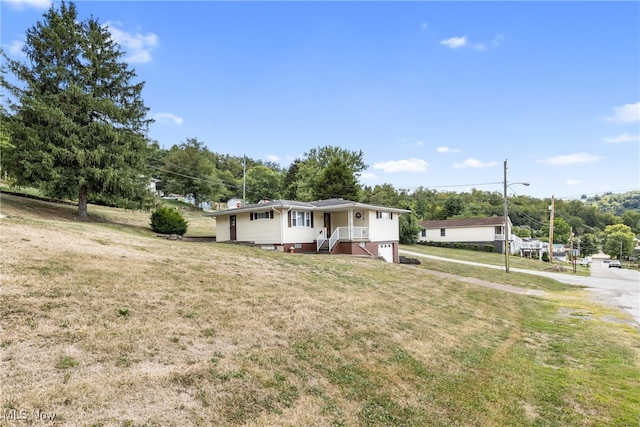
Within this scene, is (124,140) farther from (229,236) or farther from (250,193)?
(250,193)

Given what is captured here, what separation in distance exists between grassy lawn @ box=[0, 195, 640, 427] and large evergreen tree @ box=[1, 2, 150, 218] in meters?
11.0

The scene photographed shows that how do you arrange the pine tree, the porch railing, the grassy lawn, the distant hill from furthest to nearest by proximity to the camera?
the distant hill, the pine tree, the porch railing, the grassy lawn

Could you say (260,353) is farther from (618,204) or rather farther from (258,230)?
(618,204)

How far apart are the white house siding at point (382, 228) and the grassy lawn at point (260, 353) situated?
1303cm

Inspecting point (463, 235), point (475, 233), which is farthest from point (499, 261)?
point (463, 235)

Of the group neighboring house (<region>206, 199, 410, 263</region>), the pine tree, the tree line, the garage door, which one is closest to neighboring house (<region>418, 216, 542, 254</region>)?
the pine tree

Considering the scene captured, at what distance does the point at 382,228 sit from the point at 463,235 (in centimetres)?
2960

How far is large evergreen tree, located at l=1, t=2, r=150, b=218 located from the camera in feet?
65.3

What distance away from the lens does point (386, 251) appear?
25.9 m

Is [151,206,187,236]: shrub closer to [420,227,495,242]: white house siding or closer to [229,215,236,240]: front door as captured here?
[229,215,236,240]: front door

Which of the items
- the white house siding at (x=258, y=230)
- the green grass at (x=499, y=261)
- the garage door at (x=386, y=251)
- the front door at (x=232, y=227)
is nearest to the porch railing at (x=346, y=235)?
the garage door at (x=386, y=251)

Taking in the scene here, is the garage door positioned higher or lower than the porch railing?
lower

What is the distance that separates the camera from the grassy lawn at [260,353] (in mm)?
3996

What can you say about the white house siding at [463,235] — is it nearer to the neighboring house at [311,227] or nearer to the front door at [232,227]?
the neighboring house at [311,227]
